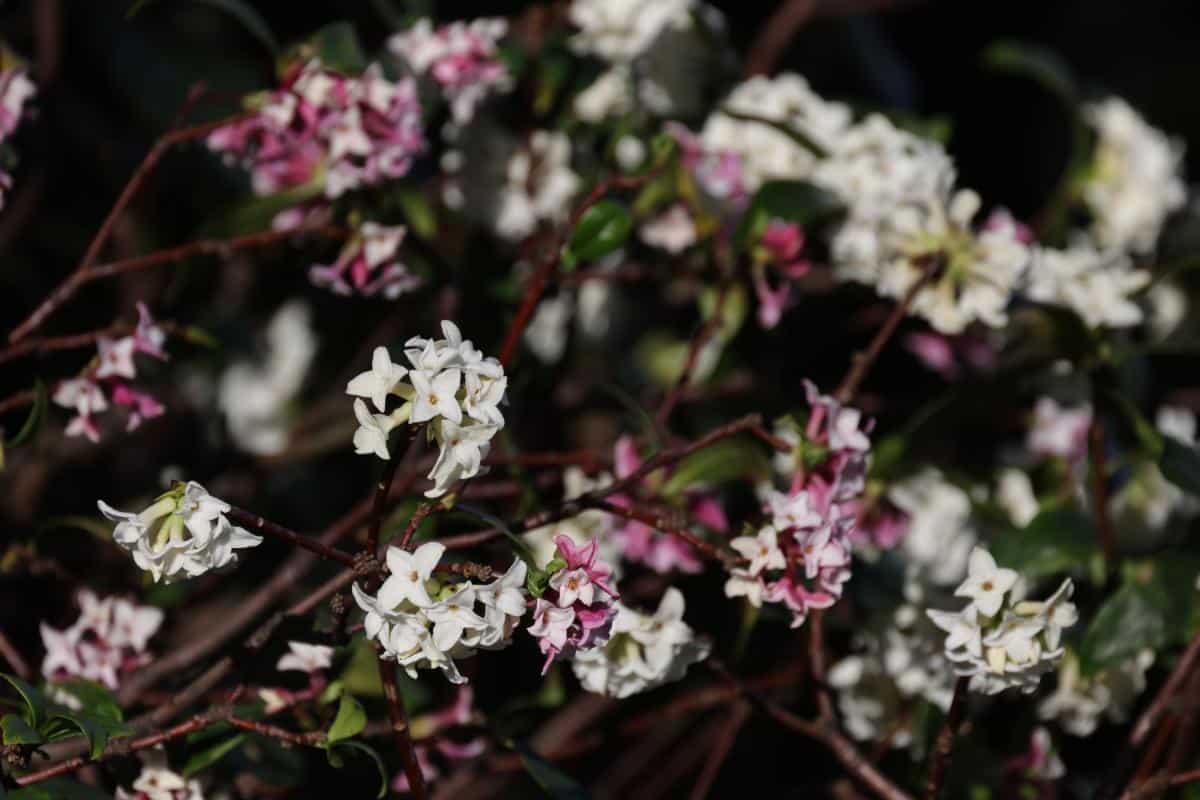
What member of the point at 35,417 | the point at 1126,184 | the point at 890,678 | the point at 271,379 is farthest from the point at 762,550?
the point at 271,379

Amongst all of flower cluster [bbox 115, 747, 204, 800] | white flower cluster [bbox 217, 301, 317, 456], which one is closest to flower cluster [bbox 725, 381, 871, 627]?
flower cluster [bbox 115, 747, 204, 800]

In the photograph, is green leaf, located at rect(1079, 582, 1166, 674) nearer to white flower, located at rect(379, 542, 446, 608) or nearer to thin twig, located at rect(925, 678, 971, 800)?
thin twig, located at rect(925, 678, 971, 800)

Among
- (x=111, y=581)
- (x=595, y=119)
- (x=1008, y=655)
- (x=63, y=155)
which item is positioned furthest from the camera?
(x=63, y=155)

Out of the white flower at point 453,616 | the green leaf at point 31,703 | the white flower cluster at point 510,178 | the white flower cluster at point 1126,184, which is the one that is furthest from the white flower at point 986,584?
the white flower cluster at point 1126,184

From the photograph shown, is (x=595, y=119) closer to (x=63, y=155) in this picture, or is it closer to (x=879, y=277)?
(x=879, y=277)

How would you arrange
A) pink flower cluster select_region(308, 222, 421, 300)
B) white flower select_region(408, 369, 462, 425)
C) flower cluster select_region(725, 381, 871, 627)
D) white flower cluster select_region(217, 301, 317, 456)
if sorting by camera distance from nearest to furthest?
white flower select_region(408, 369, 462, 425), flower cluster select_region(725, 381, 871, 627), pink flower cluster select_region(308, 222, 421, 300), white flower cluster select_region(217, 301, 317, 456)

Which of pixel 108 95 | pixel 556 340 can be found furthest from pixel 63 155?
pixel 556 340

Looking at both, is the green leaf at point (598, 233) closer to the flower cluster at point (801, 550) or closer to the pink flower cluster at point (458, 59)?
the pink flower cluster at point (458, 59)
